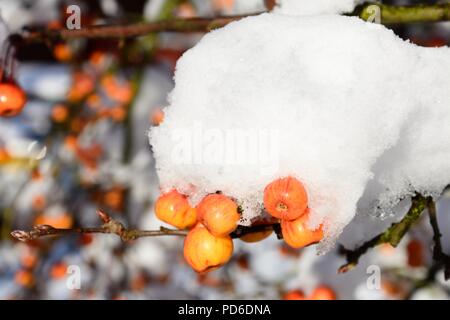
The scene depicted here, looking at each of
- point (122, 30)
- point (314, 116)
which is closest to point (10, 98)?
point (122, 30)

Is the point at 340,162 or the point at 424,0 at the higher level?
the point at 424,0

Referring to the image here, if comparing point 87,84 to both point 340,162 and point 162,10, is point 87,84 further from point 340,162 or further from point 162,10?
point 340,162

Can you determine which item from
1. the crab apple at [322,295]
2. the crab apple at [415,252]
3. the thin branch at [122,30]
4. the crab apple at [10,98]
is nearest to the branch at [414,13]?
Answer: the thin branch at [122,30]

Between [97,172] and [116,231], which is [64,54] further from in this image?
[116,231]

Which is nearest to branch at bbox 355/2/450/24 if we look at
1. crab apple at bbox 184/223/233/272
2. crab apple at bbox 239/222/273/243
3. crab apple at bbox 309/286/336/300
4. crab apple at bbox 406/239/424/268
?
crab apple at bbox 239/222/273/243

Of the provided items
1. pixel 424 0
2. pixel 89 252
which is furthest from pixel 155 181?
pixel 424 0

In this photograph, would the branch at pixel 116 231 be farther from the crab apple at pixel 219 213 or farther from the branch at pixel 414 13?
the branch at pixel 414 13
